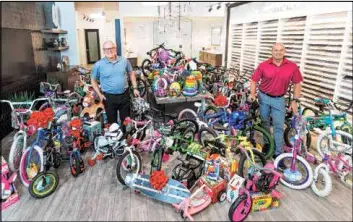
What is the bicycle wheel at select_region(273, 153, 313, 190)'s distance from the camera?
2535 mm

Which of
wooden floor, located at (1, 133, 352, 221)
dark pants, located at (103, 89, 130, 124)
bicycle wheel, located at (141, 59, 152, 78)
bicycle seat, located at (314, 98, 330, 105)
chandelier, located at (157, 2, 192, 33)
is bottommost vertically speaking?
wooden floor, located at (1, 133, 352, 221)

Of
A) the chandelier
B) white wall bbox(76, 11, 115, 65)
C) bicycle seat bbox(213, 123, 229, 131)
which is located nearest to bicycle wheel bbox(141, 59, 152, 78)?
the chandelier

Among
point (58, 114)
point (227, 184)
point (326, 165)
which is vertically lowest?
point (227, 184)

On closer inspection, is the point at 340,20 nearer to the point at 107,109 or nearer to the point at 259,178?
the point at 259,178

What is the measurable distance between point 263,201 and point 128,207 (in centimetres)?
126

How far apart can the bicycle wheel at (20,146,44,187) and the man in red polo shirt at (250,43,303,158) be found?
8.39ft

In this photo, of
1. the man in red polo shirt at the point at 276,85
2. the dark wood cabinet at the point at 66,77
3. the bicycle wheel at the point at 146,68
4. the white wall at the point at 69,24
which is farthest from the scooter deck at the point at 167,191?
the white wall at the point at 69,24

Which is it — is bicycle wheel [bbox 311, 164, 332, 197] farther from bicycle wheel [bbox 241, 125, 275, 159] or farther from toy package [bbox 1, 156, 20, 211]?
toy package [bbox 1, 156, 20, 211]

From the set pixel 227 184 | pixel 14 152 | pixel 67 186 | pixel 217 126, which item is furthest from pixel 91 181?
pixel 217 126

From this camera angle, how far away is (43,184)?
2502 mm

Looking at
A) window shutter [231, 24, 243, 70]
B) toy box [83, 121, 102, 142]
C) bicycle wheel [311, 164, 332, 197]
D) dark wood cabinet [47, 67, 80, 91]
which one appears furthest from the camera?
window shutter [231, 24, 243, 70]

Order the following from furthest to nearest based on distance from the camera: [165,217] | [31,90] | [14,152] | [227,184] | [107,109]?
[31,90]
[107,109]
[14,152]
[227,184]
[165,217]

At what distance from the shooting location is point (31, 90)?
4633 millimetres

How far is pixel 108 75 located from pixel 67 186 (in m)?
1.35
